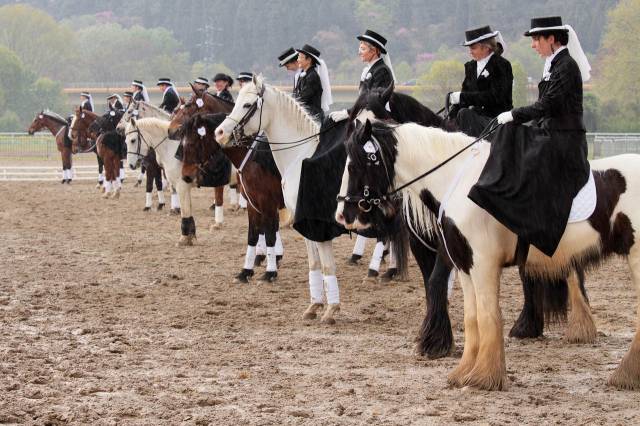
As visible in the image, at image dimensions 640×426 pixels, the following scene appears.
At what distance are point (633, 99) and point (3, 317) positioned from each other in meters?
59.2

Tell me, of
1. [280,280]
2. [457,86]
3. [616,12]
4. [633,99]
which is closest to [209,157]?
[280,280]

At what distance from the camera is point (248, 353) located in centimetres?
896

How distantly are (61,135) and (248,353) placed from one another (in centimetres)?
2595

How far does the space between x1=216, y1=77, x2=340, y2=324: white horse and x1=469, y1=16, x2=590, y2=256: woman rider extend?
10.9ft

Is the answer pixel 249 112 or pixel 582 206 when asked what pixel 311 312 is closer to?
pixel 249 112

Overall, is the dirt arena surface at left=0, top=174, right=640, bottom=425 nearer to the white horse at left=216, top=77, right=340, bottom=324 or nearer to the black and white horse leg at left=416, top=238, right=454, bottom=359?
the black and white horse leg at left=416, top=238, right=454, bottom=359

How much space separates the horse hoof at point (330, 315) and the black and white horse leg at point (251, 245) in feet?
9.22

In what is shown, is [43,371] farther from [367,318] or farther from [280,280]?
[280,280]

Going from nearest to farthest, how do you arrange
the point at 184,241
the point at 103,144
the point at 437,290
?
the point at 437,290
the point at 184,241
the point at 103,144

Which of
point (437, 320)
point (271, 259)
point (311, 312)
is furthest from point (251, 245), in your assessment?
point (437, 320)

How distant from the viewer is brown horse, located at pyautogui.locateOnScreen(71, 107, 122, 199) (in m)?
26.9

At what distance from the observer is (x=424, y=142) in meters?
Result: 7.78

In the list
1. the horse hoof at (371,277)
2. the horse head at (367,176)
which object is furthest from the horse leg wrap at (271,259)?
the horse head at (367,176)

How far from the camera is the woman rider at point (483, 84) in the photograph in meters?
9.30
